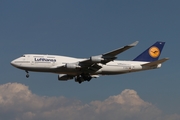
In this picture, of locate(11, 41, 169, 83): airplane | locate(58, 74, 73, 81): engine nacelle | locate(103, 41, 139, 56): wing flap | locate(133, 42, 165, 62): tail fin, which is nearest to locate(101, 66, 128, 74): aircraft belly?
locate(11, 41, 169, 83): airplane

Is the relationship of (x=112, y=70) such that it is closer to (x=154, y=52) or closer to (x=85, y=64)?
(x=85, y=64)

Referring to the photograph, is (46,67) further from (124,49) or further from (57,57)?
(124,49)

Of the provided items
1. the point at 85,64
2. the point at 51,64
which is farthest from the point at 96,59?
the point at 51,64

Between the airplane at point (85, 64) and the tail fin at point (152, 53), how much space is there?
1.22 ft

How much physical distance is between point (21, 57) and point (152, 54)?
23.8 metres

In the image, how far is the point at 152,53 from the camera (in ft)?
227

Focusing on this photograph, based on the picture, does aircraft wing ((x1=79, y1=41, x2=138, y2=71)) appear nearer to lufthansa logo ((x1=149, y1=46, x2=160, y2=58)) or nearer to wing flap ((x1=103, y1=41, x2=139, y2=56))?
wing flap ((x1=103, y1=41, x2=139, y2=56))

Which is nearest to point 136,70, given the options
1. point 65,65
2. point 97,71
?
point 97,71

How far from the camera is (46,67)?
58.8 metres

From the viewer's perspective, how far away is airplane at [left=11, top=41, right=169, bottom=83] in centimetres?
5862

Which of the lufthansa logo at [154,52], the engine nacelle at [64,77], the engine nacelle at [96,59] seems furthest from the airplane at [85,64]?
the lufthansa logo at [154,52]

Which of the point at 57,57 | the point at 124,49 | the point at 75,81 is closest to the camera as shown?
the point at 124,49

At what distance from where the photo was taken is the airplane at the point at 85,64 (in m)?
58.6

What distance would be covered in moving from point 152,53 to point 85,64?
15.2 metres
